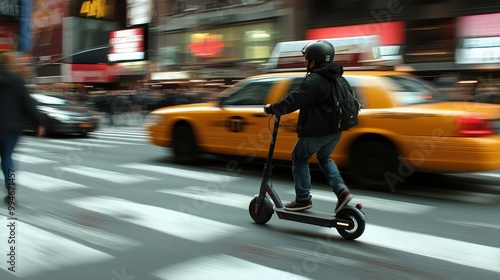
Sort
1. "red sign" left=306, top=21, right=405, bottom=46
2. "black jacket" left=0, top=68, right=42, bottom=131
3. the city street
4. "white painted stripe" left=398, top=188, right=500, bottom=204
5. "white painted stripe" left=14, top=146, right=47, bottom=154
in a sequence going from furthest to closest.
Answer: "red sign" left=306, top=21, right=405, bottom=46, "white painted stripe" left=14, top=146, right=47, bottom=154, "white painted stripe" left=398, top=188, right=500, bottom=204, "black jacket" left=0, top=68, right=42, bottom=131, the city street

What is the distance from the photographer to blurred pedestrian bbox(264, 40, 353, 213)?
441 cm

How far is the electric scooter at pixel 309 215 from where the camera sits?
4.52 meters

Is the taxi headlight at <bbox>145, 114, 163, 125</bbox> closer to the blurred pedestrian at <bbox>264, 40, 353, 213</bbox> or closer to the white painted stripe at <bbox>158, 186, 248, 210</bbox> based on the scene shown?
the white painted stripe at <bbox>158, 186, 248, 210</bbox>

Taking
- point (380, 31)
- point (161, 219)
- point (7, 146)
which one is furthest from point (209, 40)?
point (161, 219)

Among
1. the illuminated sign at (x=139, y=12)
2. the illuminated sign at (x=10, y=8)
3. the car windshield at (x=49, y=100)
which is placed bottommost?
the car windshield at (x=49, y=100)

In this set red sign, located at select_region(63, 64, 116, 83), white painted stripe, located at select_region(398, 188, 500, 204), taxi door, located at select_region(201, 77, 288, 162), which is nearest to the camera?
white painted stripe, located at select_region(398, 188, 500, 204)

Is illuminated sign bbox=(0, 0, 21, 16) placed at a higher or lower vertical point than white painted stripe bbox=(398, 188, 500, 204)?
higher

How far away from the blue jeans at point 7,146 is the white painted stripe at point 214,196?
1.98 meters

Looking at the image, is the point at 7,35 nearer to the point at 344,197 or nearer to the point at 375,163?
the point at 375,163

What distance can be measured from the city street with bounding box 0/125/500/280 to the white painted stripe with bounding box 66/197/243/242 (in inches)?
0.4

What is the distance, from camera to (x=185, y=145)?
915cm

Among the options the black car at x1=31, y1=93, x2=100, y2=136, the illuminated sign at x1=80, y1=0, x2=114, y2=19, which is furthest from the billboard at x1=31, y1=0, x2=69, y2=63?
the black car at x1=31, y1=93, x2=100, y2=136

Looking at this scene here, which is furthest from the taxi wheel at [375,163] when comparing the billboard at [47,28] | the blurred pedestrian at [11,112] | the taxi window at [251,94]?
the billboard at [47,28]

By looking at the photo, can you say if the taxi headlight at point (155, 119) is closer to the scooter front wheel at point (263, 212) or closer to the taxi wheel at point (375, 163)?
the taxi wheel at point (375, 163)
